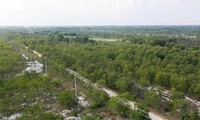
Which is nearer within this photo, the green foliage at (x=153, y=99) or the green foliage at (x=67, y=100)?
the green foliage at (x=153, y=99)

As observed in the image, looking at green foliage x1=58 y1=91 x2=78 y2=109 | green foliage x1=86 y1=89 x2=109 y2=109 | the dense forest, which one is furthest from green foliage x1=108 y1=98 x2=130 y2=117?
green foliage x1=58 y1=91 x2=78 y2=109

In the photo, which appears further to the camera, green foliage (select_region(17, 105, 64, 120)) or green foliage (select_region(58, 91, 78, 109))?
green foliage (select_region(58, 91, 78, 109))

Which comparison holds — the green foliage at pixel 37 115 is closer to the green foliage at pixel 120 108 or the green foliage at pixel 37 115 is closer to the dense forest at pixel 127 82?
the dense forest at pixel 127 82

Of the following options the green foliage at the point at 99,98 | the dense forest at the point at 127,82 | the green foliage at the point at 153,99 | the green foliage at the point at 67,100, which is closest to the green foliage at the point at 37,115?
the dense forest at the point at 127,82

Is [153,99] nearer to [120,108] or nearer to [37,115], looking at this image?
[120,108]

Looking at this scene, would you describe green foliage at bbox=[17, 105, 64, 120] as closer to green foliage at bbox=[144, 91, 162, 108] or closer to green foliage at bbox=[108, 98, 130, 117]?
green foliage at bbox=[108, 98, 130, 117]

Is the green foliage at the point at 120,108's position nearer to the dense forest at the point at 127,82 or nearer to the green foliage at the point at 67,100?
the dense forest at the point at 127,82

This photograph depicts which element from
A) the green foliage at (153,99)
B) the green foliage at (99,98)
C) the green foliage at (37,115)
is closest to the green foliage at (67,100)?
the green foliage at (99,98)

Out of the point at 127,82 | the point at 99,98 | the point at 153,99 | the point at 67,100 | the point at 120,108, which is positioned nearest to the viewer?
the point at 120,108

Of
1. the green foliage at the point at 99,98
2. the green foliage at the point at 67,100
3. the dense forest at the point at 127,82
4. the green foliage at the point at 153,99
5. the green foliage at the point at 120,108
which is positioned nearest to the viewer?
the green foliage at the point at 120,108

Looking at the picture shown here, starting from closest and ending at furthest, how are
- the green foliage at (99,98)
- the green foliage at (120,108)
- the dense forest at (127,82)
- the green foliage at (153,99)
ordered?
the green foliage at (120,108) < the dense forest at (127,82) < the green foliage at (153,99) < the green foliage at (99,98)

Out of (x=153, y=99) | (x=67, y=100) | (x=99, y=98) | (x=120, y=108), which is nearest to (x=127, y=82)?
(x=99, y=98)
